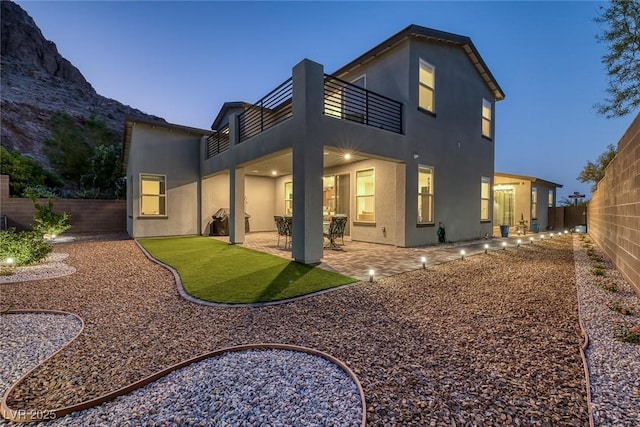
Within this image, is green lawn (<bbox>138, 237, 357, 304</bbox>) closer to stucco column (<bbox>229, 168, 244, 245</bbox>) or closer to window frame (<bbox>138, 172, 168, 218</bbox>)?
stucco column (<bbox>229, 168, 244, 245</bbox>)

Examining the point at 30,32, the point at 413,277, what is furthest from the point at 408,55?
the point at 30,32

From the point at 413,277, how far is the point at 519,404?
3713mm

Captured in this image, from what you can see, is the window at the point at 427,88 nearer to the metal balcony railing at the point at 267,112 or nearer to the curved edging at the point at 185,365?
the metal balcony railing at the point at 267,112

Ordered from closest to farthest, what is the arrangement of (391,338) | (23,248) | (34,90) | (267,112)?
(391,338), (23,248), (267,112), (34,90)

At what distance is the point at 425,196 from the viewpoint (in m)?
10.2

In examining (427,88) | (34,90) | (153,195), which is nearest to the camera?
(427,88)

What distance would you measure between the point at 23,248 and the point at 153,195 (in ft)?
18.7

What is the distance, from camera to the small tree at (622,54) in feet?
30.0

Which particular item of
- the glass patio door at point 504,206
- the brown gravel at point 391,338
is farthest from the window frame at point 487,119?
the brown gravel at point 391,338

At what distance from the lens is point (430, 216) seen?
10.3 m

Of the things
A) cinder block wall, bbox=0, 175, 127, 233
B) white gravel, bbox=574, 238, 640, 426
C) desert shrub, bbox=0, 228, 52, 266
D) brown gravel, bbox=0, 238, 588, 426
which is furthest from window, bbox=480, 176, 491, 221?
Answer: cinder block wall, bbox=0, 175, 127, 233

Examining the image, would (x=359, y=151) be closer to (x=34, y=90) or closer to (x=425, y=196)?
(x=425, y=196)

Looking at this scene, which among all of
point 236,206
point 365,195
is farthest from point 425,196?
point 236,206

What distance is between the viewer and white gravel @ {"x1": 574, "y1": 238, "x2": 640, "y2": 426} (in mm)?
1874
